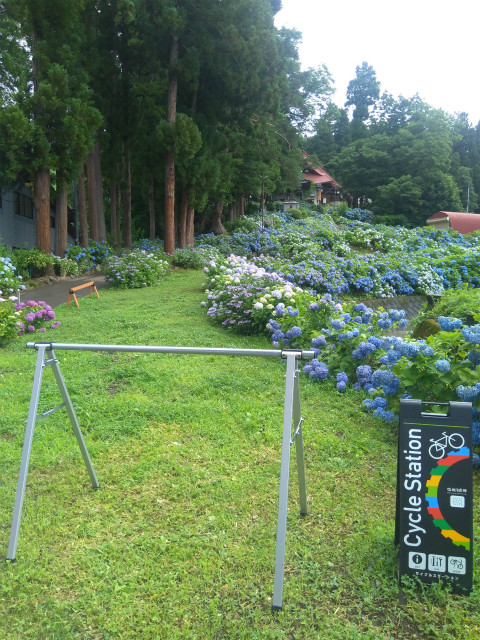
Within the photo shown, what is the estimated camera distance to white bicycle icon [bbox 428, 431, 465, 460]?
230cm

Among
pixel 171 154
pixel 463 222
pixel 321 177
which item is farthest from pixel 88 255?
pixel 321 177

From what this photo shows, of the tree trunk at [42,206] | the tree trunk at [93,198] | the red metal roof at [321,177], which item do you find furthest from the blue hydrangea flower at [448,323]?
the red metal roof at [321,177]

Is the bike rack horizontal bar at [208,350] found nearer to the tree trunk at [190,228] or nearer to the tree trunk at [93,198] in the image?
the tree trunk at [93,198]

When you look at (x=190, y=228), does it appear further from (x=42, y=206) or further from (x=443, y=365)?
(x=443, y=365)

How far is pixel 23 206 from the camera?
80.5 ft

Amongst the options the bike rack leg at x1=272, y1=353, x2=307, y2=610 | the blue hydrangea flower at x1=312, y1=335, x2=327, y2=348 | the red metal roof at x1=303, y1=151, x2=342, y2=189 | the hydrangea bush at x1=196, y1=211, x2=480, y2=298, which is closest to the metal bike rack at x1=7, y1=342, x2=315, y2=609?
the bike rack leg at x1=272, y1=353, x2=307, y2=610

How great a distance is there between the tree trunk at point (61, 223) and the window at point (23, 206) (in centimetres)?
839

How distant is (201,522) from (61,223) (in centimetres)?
1508

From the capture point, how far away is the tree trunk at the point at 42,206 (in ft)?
45.4

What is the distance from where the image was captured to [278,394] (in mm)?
4957

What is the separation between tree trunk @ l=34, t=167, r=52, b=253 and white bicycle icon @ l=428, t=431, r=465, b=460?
45.0ft

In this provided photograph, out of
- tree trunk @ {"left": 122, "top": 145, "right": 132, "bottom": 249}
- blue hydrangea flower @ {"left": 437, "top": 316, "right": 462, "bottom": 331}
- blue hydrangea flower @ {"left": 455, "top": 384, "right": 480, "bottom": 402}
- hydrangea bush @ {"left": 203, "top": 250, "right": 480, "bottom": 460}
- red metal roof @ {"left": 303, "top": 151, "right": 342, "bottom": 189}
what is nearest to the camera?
blue hydrangea flower @ {"left": 455, "top": 384, "right": 480, "bottom": 402}

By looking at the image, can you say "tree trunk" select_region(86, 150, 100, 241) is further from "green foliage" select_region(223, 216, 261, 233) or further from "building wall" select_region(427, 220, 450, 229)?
"building wall" select_region(427, 220, 450, 229)

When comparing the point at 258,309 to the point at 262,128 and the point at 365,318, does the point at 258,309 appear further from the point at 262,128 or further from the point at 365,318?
the point at 262,128
